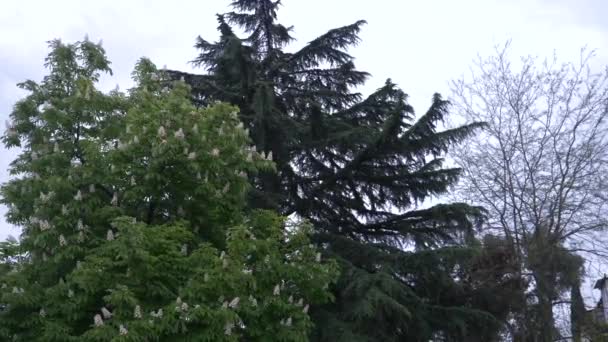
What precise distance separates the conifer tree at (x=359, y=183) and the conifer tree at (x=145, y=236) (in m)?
2.77

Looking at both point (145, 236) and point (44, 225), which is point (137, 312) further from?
point (44, 225)

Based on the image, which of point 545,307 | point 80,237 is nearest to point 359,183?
point 545,307

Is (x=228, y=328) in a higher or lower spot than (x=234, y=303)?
lower

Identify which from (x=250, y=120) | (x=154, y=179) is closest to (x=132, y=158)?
(x=154, y=179)

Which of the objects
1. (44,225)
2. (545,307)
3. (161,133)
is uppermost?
(545,307)

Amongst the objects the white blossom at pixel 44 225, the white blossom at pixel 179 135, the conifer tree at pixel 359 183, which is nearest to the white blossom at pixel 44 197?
the white blossom at pixel 44 225

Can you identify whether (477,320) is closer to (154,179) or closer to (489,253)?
(489,253)

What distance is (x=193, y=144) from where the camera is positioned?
10.2 meters

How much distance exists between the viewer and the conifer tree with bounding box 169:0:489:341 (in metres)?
13.4

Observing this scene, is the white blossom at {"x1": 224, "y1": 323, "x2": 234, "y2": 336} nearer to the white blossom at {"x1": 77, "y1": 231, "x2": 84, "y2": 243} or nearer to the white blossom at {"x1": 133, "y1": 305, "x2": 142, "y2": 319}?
the white blossom at {"x1": 133, "y1": 305, "x2": 142, "y2": 319}

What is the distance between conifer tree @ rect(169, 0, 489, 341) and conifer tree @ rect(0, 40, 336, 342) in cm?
277

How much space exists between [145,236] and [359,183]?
7664 mm

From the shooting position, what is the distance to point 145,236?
8945 millimetres

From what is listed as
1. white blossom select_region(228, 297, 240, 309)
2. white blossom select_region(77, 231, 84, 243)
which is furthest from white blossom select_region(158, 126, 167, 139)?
white blossom select_region(228, 297, 240, 309)
